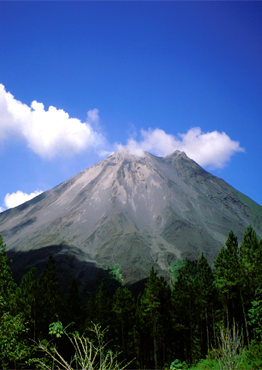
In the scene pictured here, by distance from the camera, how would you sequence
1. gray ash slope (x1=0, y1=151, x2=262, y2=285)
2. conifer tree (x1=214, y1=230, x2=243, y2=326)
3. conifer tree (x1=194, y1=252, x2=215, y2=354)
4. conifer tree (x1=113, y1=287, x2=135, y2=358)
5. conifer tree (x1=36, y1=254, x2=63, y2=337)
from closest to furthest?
conifer tree (x1=214, y1=230, x2=243, y2=326) → conifer tree (x1=36, y1=254, x2=63, y2=337) → conifer tree (x1=194, y1=252, x2=215, y2=354) → conifer tree (x1=113, y1=287, x2=135, y2=358) → gray ash slope (x1=0, y1=151, x2=262, y2=285)

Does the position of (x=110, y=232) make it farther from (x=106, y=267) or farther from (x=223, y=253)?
(x=223, y=253)

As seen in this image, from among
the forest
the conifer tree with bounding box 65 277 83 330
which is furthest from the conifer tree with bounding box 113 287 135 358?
the conifer tree with bounding box 65 277 83 330

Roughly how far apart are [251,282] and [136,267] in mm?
102153

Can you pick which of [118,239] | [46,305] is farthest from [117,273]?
[46,305]

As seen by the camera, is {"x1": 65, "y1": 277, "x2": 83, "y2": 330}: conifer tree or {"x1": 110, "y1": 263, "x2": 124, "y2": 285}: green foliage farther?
{"x1": 110, "y1": 263, "x2": 124, "y2": 285}: green foliage

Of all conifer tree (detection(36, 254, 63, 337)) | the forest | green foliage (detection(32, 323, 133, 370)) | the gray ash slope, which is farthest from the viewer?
the gray ash slope

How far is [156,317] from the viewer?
33.2 m

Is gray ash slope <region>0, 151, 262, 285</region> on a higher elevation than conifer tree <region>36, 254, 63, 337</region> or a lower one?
higher

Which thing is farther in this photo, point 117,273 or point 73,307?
point 117,273

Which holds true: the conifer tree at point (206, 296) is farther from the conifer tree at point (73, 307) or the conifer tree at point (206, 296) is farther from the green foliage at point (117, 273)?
the green foliage at point (117, 273)

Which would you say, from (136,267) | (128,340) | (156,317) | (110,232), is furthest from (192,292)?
(110,232)

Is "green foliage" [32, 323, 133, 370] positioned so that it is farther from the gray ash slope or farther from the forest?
the gray ash slope

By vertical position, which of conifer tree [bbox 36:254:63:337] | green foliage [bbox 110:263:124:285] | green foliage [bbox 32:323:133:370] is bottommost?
green foliage [bbox 110:263:124:285]

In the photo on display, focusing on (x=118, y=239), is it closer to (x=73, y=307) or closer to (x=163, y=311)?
(x=73, y=307)
